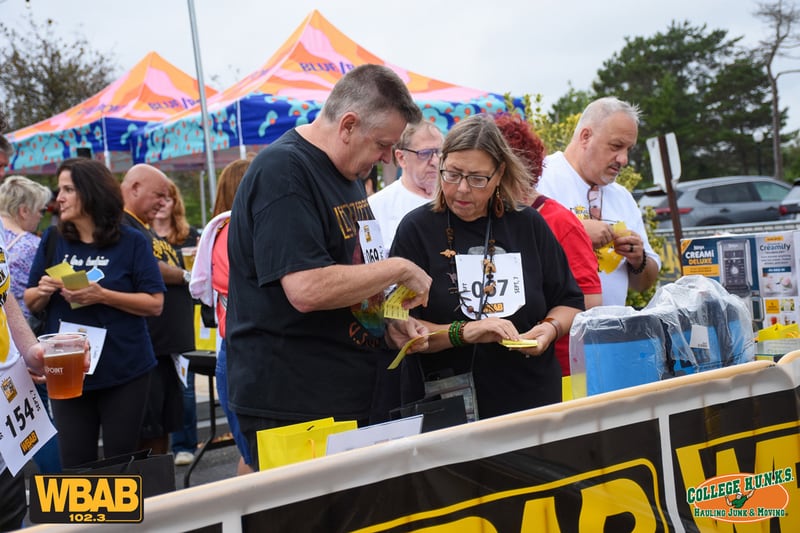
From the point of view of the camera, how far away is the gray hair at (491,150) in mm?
2529

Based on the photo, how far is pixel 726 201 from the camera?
17.4 metres

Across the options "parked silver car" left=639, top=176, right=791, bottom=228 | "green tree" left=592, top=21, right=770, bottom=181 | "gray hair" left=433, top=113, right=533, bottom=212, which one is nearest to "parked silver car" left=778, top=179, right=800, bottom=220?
"parked silver car" left=639, top=176, right=791, bottom=228

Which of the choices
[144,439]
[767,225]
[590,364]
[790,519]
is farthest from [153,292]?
[767,225]

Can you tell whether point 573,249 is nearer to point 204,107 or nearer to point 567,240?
point 567,240

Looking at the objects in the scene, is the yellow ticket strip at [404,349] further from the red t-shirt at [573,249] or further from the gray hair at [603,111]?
the gray hair at [603,111]

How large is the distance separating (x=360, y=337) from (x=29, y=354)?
3.27 ft

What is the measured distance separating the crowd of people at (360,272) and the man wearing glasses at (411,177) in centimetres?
66

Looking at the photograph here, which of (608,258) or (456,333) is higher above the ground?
(608,258)

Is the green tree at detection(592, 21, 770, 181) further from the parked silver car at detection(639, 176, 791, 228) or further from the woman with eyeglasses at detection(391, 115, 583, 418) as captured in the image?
the woman with eyeglasses at detection(391, 115, 583, 418)

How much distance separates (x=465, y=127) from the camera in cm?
257

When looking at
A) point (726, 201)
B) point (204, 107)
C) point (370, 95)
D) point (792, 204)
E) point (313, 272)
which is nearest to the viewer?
point (313, 272)

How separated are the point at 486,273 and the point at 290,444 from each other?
1.06m

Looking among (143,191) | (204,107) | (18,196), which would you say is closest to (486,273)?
(143,191)

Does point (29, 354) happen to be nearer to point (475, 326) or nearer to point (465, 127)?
point (475, 326)
